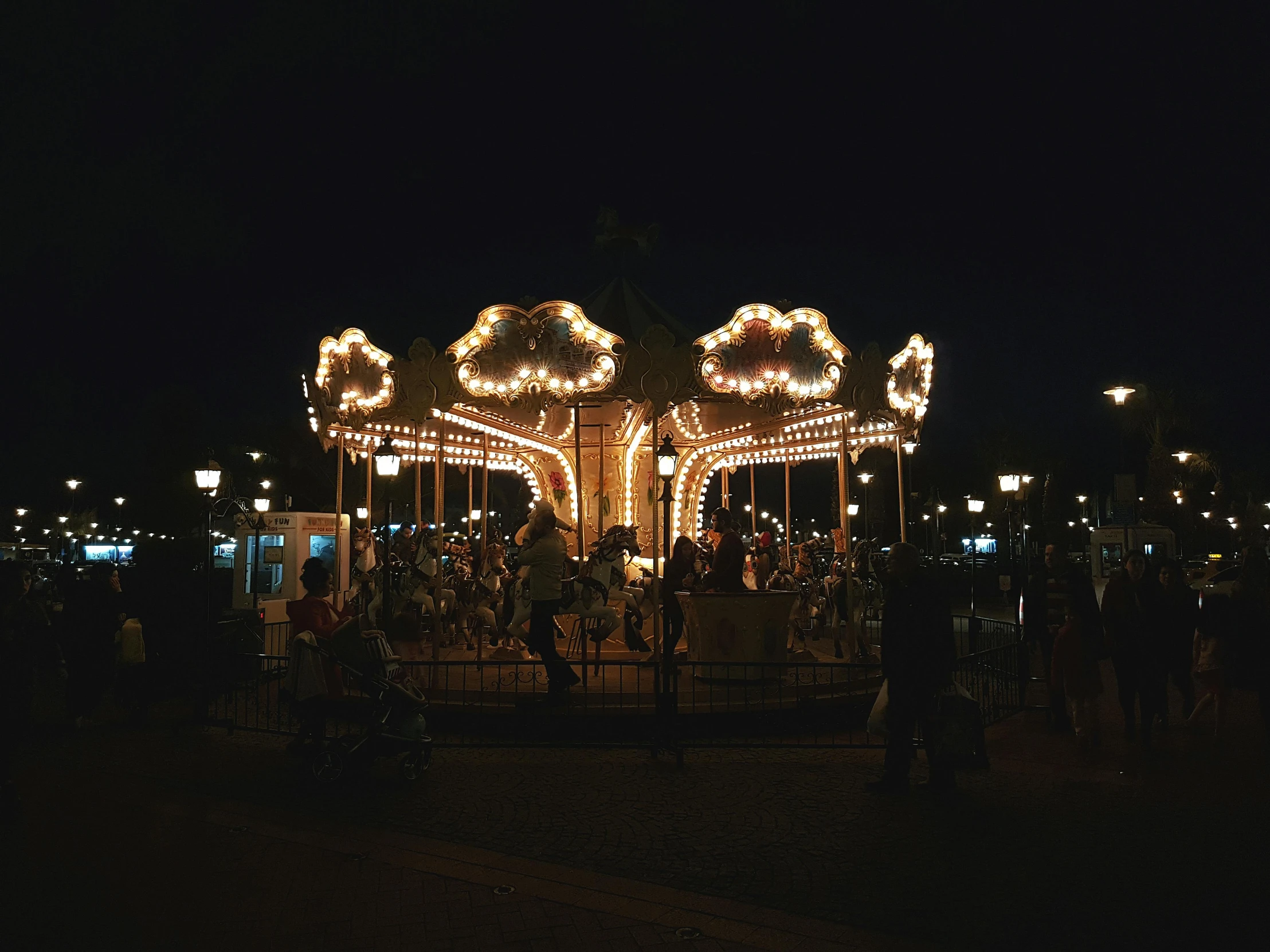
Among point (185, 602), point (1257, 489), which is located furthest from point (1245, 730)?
point (1257, 489)

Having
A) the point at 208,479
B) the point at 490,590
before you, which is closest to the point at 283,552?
the point at 208,479

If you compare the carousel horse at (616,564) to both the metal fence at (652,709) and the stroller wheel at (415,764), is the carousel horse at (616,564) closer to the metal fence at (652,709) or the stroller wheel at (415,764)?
the metal fence at (652,709)

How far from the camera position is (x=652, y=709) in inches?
318

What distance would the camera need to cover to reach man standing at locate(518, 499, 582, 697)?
28.9 ft

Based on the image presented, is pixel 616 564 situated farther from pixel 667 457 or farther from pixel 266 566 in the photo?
pixel 266 566

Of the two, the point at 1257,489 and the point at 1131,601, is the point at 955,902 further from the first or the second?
the point at 1257,489

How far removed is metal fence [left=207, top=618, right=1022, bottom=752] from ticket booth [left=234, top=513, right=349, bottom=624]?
8370 mm

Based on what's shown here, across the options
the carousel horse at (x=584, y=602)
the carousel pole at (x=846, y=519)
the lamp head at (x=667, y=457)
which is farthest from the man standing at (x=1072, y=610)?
the carousel horse at (x=584, y=602)

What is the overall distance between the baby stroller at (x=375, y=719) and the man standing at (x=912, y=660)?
350cm

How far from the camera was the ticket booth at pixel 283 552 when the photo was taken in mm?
17547

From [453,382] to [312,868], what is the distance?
6381mm

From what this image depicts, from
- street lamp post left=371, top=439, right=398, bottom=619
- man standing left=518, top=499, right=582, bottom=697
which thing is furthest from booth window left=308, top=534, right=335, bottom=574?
man standing left=518, top=499, right=582, bottom=697

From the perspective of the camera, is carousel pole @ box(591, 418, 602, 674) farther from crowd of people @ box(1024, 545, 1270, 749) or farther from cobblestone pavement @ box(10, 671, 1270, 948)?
crowd of people @ box(1024, 545, 1270, 749)

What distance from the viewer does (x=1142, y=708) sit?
745 centimetres
